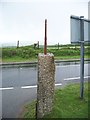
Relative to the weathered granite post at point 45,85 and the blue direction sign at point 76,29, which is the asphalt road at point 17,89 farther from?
the blue direction sign at point 76,29

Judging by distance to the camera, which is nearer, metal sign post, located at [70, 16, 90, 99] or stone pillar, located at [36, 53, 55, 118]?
stone pillar, located at [36, 53, 55, 118]

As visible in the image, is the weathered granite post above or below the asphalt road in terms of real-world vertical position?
above

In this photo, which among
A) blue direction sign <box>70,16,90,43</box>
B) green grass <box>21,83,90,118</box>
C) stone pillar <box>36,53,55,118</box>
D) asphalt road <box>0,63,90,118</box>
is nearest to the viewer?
stone pillar <box>36,53,55,118</box>

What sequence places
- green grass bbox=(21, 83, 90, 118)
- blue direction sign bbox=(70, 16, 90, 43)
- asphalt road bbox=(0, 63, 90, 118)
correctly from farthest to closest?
blue direction sign bbox=(70, 16, 90, 43) < asphalt road bbox=(0, 63, 90, 118) < green grass bbox=(21, 83, 90, 118)

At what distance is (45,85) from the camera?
21.8 feet

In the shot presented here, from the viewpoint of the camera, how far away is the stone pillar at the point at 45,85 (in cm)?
665

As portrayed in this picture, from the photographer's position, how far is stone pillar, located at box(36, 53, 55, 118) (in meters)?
6.65

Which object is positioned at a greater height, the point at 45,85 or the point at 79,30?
the point at 79,30

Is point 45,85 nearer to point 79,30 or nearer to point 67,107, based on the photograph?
point 67,107

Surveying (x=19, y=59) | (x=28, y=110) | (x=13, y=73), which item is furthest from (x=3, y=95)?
(x=19, y=59)

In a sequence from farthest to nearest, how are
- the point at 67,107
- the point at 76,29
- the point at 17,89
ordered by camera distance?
1. the point at 17,89
2. the point at 76,29
3. the point at 67,107

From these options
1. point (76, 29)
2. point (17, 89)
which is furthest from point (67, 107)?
point (17, 89)

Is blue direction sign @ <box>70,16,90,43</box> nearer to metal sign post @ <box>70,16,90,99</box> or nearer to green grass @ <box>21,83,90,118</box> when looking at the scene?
metal sign post @ <box>70,16,90,99</box>

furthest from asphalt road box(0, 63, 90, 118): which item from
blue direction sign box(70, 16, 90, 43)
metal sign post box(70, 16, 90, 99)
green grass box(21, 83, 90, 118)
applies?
blue direction sign box(70, 16, 90, 43)
